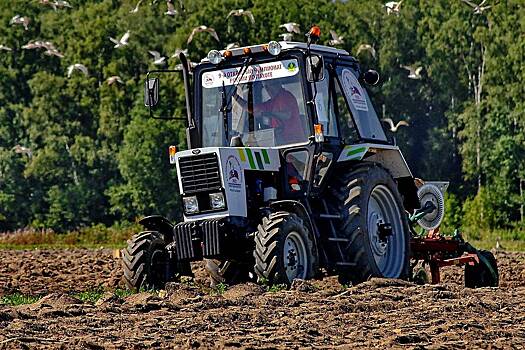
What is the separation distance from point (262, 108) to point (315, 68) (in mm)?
802

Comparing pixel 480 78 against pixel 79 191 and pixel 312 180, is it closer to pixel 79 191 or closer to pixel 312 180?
pixel 79 191

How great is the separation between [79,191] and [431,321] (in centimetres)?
5836

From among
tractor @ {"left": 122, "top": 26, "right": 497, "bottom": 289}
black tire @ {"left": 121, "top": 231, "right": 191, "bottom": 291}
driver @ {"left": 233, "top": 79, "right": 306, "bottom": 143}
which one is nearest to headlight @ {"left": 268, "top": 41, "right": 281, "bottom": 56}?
tractor @ {"left": 122, "top": 26, "right": 497, "bottom": 289}

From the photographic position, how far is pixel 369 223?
1605 cm

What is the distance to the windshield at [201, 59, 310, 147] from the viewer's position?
1545cm

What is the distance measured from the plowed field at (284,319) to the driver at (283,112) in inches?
67.6

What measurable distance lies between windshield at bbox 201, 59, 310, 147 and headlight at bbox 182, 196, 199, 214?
0.95 metres

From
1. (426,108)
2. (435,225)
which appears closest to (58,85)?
(426,108)


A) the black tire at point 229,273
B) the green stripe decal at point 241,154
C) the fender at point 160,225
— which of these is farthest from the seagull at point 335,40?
the green stripe decal at point 241,154

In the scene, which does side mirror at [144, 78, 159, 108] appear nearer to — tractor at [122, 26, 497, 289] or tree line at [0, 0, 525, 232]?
tractor at [122, 26, 497, 289]

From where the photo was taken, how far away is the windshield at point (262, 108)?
15.4 m

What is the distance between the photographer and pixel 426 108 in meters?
73.4

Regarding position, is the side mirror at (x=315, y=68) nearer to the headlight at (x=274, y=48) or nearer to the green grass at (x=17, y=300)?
the headlight at (x=274, y=48)

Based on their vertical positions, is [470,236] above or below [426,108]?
below
